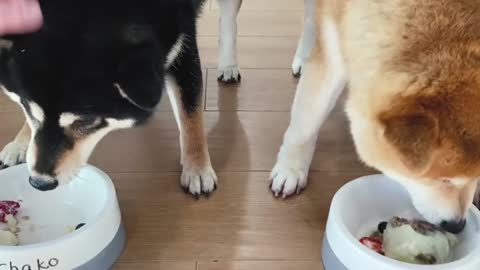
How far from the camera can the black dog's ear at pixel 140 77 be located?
3.92ft

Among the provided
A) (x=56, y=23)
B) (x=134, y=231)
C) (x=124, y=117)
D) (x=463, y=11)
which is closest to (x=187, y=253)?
(x=134, y=231)

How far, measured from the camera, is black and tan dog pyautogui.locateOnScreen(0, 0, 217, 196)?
1.21m

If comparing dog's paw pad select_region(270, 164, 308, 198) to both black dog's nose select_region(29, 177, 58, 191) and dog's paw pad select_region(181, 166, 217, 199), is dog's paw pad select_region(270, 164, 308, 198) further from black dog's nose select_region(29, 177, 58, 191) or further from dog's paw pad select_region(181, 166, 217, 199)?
black dog's nose select_region(29, 177, 58, 191)

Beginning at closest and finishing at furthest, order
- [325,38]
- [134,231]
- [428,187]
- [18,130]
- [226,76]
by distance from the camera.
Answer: [428,187] → [325,38] → [134,231] → [18,130] → [226,76]

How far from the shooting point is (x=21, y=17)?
118cm

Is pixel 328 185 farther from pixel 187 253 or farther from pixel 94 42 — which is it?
pixel 94 42

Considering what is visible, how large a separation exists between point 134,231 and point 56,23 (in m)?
→ 0.58

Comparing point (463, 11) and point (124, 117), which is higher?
point (463, 11)

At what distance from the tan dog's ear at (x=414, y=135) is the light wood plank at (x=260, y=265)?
460 millimetres

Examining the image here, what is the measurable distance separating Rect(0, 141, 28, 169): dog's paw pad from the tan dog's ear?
1021 mm

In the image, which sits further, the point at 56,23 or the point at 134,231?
the point at 134,231

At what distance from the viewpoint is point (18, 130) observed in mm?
1926

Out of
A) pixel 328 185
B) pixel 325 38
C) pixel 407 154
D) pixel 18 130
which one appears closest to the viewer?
pixel 407 154

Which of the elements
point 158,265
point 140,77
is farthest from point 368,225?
point 140,77
